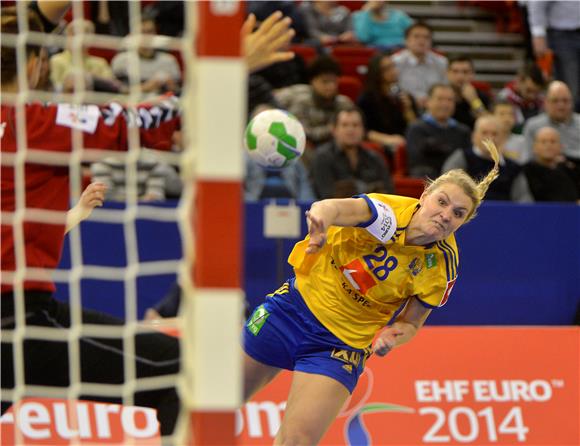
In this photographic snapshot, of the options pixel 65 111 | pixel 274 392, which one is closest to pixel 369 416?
pixel 274 392

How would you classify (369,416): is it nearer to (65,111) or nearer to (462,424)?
(462,424)

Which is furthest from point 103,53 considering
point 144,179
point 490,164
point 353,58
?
point 490,164

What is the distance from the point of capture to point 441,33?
39.9ft

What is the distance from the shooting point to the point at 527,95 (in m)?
10.1

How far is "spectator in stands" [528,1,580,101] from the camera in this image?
9.17m

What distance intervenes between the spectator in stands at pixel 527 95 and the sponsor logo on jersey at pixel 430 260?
20.2ft

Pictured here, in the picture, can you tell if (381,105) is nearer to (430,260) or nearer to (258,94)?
(258,94)

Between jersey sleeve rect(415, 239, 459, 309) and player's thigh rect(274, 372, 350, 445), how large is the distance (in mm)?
469

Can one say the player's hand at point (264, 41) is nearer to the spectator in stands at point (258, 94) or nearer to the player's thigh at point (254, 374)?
the player's thigh at point (254, 374)

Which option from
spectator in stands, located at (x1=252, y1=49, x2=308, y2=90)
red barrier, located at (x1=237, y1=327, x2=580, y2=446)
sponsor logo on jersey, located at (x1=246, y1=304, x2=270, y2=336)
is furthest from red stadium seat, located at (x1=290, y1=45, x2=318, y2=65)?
sponsor logo on jersey, located at (x1=246, y1=304, x2=270, y2=336)

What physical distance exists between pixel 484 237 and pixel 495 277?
Answer: 0.29 metres

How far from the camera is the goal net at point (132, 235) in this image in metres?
2.37

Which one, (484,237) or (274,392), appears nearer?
(274,392)

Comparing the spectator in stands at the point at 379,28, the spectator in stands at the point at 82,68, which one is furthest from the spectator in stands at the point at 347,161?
the spectator in stands at the point at 379,28
